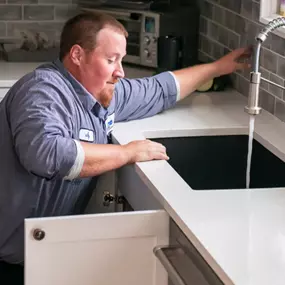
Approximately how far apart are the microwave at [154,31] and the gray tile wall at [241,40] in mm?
62

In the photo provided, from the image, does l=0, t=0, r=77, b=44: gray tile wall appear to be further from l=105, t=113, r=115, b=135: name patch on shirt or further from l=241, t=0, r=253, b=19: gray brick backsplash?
l=105, t=113, r=115, b=135: name patch on shirt

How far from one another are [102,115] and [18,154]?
325mm

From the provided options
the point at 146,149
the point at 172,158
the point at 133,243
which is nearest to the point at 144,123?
the point at 172,158

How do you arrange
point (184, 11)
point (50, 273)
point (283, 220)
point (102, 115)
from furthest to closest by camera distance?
point (184, 11)
point (102, 115)
point (50, 273)
point (283, 220)

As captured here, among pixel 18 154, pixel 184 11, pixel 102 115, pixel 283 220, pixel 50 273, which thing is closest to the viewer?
pixel 283 220

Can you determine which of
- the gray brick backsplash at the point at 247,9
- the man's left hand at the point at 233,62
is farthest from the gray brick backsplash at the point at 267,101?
the gray brick backsplash at the point at 247,9

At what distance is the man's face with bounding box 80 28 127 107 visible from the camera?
7.86 feet

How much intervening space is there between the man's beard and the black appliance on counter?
27.7 inches

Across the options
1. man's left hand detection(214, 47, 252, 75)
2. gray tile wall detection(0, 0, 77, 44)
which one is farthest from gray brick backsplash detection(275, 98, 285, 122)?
gray tile wall detection(0, 0, 77, 44)

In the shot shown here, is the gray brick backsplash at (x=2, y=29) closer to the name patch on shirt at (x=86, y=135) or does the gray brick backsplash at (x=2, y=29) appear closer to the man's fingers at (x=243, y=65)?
the man's fingers at (x=243, y=65)

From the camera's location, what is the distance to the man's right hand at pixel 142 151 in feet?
7.48

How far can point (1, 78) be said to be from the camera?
314 cm

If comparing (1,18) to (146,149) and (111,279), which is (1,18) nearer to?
(146,149)

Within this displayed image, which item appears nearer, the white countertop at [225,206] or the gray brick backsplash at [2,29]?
the white countertop at [225,206]
